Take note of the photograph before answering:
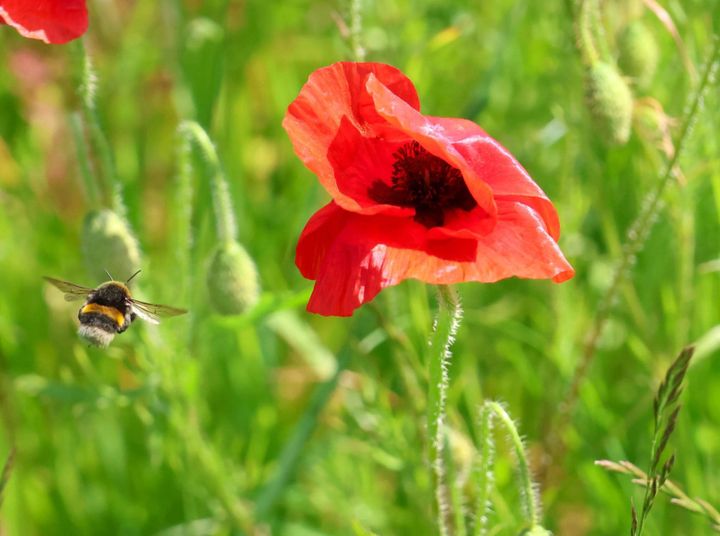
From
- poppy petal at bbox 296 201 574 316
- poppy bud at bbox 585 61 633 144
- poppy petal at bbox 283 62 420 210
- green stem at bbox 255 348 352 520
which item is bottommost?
green stem at bbox 255 348 352 520

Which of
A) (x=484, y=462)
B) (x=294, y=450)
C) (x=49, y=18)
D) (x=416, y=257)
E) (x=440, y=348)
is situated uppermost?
(x=49, y=18)

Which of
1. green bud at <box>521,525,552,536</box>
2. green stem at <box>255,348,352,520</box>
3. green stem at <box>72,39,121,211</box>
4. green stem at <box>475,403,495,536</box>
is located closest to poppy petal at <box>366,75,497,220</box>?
green stem at <box>475,403,495,536</box>

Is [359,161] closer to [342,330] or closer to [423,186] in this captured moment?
[423,186]

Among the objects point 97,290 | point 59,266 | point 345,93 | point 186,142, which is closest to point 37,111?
point 59,266

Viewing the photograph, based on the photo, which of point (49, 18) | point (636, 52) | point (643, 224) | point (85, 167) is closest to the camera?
point (49, 18)

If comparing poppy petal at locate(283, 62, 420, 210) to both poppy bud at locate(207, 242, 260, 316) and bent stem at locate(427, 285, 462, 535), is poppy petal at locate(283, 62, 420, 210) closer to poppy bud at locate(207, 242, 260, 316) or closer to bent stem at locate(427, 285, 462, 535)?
bent stem at locate(427, 285, 462, 535)

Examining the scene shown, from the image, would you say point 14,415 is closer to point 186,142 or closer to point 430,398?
point 186,142

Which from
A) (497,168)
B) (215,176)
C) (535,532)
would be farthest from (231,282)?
(535,532)

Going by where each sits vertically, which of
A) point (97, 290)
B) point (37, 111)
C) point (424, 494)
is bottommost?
point (424, 494)
